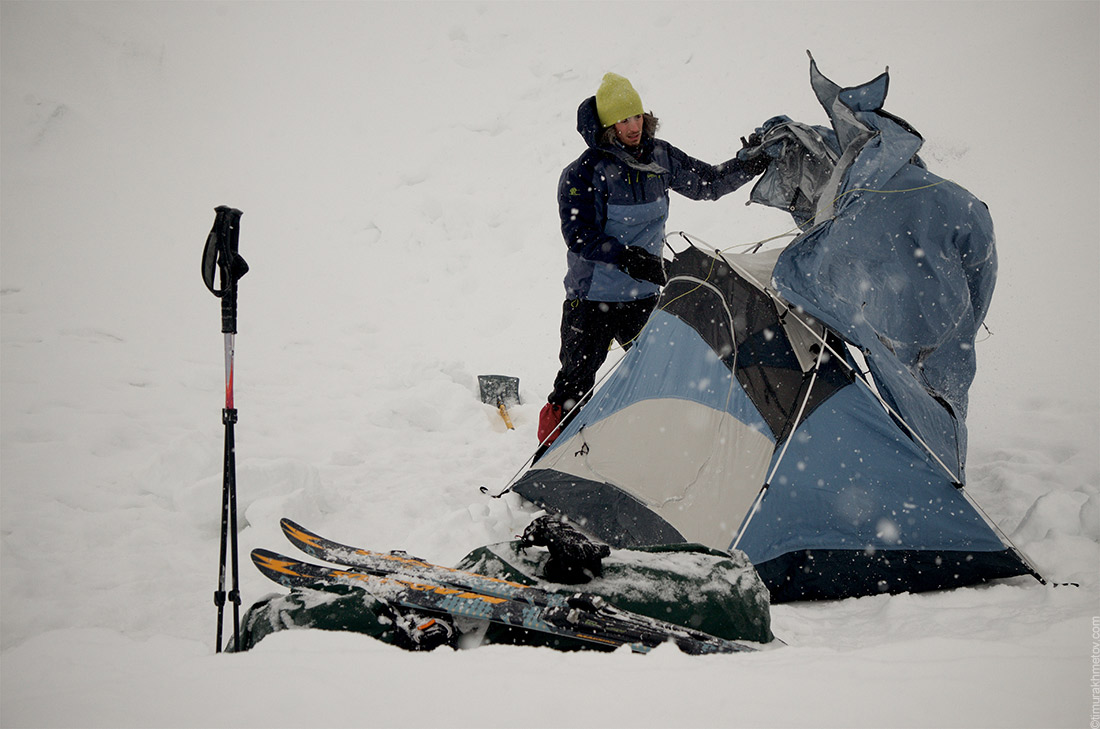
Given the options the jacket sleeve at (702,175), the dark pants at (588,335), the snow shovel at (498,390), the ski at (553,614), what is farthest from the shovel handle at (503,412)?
the ski at (553,614)

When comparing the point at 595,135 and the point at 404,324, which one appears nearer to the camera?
the point at 595,135

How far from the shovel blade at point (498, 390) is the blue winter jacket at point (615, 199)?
5.18ft

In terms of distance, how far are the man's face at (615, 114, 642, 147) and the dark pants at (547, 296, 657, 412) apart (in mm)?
976

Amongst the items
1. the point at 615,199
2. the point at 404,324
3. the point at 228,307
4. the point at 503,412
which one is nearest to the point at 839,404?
the point at 615,199

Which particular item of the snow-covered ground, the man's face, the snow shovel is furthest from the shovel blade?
the man's face

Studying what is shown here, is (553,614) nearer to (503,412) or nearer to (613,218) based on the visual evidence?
(613,218)

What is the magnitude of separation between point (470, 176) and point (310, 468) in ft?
24.1

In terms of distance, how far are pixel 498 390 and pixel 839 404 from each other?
9.94ft

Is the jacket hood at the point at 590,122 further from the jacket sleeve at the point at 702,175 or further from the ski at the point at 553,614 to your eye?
the ski at the point at 553,614

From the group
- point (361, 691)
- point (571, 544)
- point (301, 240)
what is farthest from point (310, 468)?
point (301, 240)

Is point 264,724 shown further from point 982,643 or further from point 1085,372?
point 1085,372

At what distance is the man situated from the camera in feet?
12.0

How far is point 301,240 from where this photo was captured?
927 centimetres

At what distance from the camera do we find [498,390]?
5.32 m
